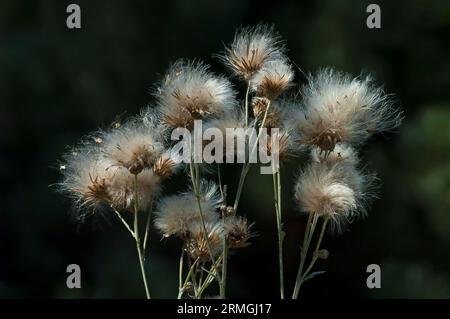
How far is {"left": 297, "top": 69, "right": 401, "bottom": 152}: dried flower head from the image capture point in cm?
89

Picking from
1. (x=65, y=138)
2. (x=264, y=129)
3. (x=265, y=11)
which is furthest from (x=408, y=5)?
(x=264, y=129)

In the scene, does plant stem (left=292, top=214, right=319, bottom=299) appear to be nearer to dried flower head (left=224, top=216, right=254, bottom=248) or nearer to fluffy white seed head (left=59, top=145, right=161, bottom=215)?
dried flower head (left=224, top=216, right=254, bottom=248)

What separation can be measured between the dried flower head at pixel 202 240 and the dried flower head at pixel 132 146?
0.08 metres

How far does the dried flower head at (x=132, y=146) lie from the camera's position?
2.91ft

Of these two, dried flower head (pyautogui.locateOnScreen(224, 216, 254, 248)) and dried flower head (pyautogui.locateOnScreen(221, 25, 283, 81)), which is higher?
dried flower head (pyautogui.locateOnScreen(221, 25, 283, 81))

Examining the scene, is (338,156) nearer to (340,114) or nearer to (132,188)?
(340,114)

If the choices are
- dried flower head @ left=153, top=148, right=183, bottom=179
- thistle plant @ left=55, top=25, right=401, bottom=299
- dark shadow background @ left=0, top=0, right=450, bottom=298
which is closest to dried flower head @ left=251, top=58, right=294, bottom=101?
thistle plant @ left=55, top=25, right=401, bottom=299

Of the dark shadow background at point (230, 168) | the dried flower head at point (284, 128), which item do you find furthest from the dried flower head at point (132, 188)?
the dark shadow background at point (230, 168)

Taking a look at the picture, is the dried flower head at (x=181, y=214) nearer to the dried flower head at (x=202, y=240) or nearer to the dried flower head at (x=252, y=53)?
the dried flower head at (x=202, y=240)

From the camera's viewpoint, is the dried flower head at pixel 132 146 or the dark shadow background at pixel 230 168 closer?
the dried flower head at pixel 132 146

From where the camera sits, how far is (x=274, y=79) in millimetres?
909

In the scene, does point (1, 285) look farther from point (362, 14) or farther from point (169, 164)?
point (169, 164)

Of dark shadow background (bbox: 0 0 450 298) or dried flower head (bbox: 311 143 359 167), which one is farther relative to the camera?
dark shadow background (bbox: 0 0 450 298)

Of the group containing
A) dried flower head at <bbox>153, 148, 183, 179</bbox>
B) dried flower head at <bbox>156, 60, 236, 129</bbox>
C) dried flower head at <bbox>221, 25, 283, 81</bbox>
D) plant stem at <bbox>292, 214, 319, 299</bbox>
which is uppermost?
dried flower head at <bbox>221, 25, 283, 81</bbox>
